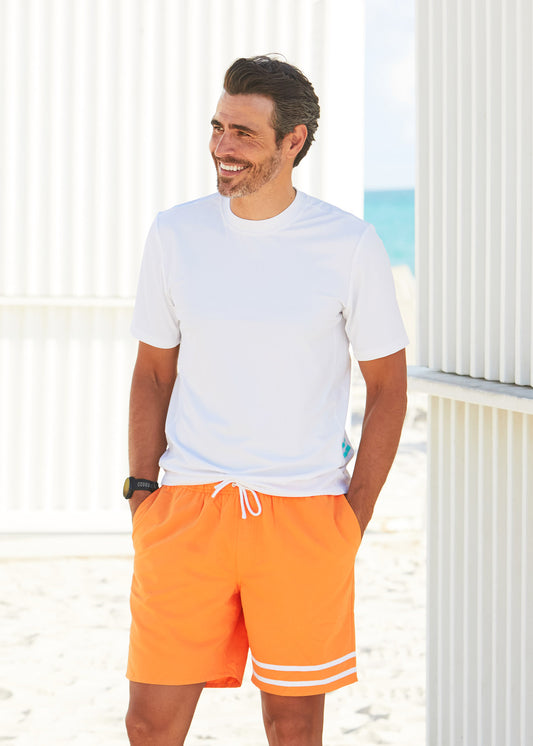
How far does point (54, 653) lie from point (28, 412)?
1.97m

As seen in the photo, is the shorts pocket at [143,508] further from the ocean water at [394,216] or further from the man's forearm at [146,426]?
the ocean water at [394,216]

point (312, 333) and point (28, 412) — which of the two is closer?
point (312, 333)

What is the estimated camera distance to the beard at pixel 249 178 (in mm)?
2332

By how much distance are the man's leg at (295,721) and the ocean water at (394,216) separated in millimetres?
41528

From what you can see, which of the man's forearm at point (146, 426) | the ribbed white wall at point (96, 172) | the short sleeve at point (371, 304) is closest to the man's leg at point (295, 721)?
the man's forearm at point (146, 426)

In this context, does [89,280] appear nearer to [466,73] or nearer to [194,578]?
[466,73]

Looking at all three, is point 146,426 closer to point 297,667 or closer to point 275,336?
point 275,336

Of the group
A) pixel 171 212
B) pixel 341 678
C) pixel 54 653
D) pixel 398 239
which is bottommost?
pixel 54 653

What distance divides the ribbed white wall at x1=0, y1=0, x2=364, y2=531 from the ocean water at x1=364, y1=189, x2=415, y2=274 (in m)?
37.0

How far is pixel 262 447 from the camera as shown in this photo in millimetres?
2332

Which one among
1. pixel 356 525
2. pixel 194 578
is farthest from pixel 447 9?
pixel 194 578

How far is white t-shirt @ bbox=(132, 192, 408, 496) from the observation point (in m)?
2.32

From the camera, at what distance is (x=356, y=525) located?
236cm

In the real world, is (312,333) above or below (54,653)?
above
